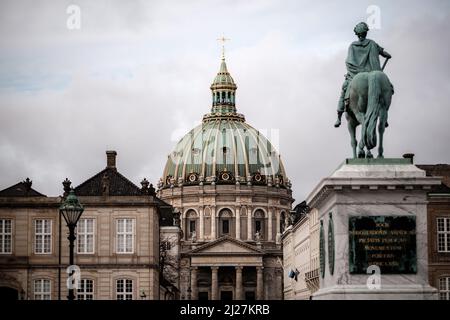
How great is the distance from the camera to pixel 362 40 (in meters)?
26.0

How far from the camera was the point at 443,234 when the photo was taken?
76.0m

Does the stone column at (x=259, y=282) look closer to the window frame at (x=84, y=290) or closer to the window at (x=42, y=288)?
the window frame at (x=84, y=290)

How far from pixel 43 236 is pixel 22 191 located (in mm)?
5913

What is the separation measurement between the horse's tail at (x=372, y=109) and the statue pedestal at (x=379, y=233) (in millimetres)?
828

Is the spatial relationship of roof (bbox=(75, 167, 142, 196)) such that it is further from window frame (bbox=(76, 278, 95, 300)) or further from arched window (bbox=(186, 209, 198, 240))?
arched window (bbox=(186, 209, 198, 240))

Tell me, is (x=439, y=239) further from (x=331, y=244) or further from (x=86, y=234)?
(x=331, y=244)

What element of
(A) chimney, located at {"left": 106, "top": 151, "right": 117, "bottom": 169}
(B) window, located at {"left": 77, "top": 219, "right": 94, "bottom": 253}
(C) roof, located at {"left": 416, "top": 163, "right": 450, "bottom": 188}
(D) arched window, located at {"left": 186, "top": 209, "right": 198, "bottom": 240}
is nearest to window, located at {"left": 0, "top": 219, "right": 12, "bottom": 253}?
(B) window, located at {"left": 77, "top": 219, "right": 94, "bottom": 253}

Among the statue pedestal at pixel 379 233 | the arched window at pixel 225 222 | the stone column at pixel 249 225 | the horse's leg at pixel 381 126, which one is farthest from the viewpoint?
the arched window at pixel 225 222

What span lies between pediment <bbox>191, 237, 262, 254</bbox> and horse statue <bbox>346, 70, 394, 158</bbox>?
156 metres

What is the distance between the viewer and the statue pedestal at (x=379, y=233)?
24.1 meters

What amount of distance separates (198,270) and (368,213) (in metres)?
163

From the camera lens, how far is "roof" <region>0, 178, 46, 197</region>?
3243 inches

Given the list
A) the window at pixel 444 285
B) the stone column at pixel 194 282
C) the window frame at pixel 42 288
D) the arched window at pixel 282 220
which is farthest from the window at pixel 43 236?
the arched window at pixel 282 220
